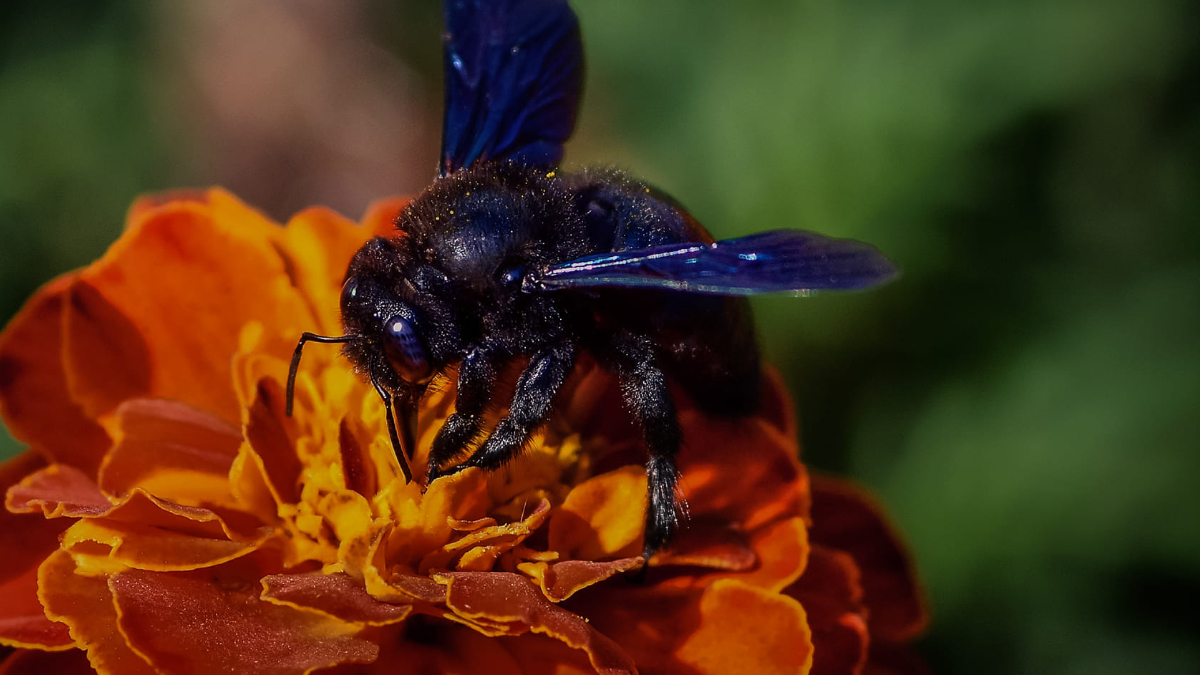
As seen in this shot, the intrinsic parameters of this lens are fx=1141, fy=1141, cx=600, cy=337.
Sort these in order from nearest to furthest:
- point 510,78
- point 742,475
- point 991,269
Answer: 1. point 742,475
2. point 510,78
3. point 991,269

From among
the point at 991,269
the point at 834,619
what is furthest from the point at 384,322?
the point at 991,269

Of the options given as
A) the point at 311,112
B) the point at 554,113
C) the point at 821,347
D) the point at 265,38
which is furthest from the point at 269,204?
the point at 554,113

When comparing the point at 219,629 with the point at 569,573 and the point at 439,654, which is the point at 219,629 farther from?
the point at 569,573

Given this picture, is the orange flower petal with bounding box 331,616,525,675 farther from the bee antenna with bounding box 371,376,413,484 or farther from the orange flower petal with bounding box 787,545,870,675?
the orange flower petal with bounding box 787,545,870,675

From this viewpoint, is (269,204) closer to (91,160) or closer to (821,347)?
(91,160)

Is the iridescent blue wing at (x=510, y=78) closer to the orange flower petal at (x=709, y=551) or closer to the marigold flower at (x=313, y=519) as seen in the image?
the marigold flower at (x=313, y=519)

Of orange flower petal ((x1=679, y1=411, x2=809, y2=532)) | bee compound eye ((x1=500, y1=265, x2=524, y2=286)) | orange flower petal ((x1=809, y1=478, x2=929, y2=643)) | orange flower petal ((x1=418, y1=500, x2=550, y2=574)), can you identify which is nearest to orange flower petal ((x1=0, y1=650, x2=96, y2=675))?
orange flower petal ((x1=418, y1=500, x2=550, y2=574))
